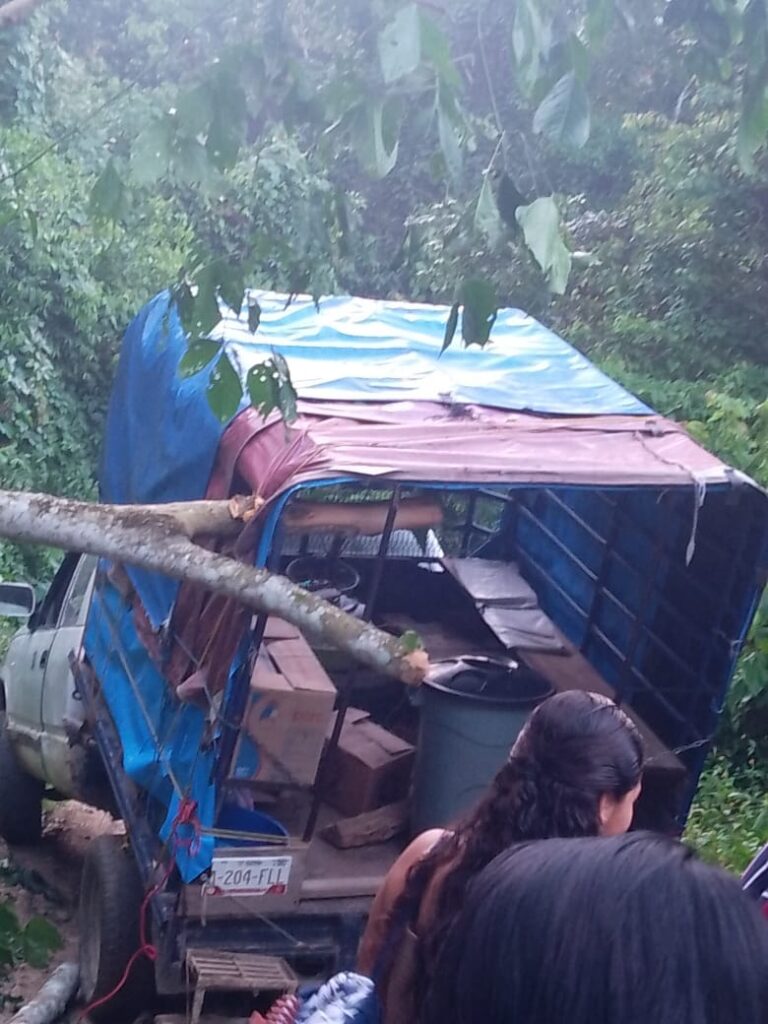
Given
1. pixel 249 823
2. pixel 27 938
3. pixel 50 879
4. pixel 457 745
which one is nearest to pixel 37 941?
pixel 27 938

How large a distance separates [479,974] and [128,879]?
4.07 meters

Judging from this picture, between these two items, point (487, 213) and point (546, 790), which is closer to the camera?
point (487, 213)

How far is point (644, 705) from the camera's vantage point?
5328 mm

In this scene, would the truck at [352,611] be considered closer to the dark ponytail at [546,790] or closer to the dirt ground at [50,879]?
the dirt ground at [50,879]

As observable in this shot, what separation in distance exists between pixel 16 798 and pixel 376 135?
18.5 feet

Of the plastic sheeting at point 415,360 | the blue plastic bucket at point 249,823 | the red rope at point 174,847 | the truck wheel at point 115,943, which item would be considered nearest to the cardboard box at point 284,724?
the blue plastic bucket at point 249,823

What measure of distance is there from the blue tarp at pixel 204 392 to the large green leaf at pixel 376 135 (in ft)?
7.80

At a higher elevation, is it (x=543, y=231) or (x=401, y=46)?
(x=401, y=46)

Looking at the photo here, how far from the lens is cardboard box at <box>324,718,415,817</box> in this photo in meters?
4.75

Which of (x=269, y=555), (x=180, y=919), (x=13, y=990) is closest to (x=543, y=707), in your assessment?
(x=269, y=555)

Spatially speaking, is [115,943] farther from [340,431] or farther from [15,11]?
[15,11]

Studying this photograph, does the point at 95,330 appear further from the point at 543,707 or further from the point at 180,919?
the point at 543,707

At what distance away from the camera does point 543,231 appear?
1953mm

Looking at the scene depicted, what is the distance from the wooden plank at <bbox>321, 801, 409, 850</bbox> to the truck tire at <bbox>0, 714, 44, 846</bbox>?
269 cm
